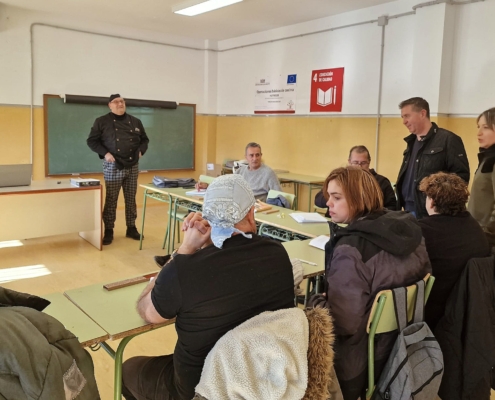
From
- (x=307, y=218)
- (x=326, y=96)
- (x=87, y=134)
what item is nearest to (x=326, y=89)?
(x=326, y=96)

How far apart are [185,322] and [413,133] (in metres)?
2.52

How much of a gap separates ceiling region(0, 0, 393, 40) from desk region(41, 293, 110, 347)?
427 cm

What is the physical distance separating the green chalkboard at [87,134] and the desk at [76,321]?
4.83 meters

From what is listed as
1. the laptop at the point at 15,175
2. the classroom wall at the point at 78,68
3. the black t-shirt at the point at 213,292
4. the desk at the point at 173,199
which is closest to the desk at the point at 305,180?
the desk at the point at 173,199

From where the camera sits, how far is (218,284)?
1348mm

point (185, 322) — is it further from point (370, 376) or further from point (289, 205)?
point (289, 205)

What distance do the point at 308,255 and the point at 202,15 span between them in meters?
4.35

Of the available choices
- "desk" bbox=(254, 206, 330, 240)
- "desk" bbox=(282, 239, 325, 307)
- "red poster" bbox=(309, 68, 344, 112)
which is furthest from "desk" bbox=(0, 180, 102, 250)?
"red poster" bbox=(309, 68, 344, 112)

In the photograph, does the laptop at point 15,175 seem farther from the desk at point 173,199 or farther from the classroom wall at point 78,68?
the classroom wall at point 78,68

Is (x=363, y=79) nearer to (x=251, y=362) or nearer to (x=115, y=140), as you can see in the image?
(x=115, y=140)

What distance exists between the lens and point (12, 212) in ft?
14.6

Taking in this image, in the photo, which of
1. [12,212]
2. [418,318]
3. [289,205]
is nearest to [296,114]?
[289,205]

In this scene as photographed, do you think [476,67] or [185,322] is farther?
[476,67]

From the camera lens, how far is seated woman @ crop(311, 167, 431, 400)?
166cm
